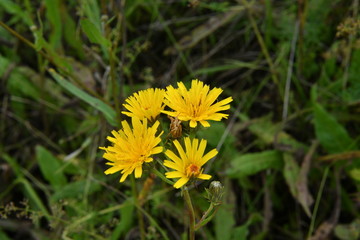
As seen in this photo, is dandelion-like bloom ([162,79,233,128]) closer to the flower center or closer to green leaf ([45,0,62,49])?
the flower center

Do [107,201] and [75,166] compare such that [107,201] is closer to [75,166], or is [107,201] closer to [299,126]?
[75,166]

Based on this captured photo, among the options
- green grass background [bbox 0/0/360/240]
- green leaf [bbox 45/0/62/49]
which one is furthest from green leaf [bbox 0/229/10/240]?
green leaf [bbox 45/0/62/49]

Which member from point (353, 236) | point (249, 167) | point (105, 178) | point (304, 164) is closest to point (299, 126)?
point (304, 164)

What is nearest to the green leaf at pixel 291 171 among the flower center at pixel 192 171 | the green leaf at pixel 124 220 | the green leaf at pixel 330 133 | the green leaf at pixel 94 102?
the green leaf at pixel 330 133

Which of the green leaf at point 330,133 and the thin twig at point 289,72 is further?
the thin twig at point 289,72

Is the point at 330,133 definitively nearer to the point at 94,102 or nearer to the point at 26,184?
the point at 94,102

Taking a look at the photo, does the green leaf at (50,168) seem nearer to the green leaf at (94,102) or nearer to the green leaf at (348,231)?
the green leaf at (94,102)

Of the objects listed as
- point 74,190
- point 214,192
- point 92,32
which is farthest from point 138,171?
point 74,190
